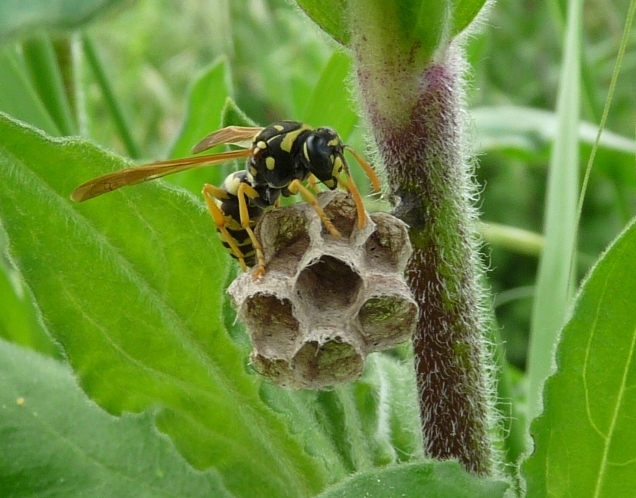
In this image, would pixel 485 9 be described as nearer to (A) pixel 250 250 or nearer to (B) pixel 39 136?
(A) pixel 250 250

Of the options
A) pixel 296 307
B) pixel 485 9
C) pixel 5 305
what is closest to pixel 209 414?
pixel 296 307

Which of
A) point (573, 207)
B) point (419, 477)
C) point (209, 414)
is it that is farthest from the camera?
point (573, 207)

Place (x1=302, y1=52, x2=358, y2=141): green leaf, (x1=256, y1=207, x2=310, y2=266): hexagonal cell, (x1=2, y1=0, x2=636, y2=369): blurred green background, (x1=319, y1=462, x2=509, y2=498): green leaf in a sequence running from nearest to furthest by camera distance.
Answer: (x1=319, y1=462, x2=509, y2=498): green leaf
(x1=256, y1=207, x2=310, y2=266): hexagonal cell
(x1=302, y1=52, x2=358, y2=141): green leaf
(x1=2, y1=0, x2=636, y2=369): blurred green background

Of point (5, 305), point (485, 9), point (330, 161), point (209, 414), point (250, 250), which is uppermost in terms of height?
point (485, 9)

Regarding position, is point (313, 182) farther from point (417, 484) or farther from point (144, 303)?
point (417, 484)

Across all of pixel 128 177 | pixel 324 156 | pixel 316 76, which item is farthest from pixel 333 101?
pixel 316 76

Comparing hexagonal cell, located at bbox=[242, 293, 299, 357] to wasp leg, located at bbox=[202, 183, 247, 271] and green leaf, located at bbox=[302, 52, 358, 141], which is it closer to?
wasp leg, located at bbox=[202, 183, 247, 271]

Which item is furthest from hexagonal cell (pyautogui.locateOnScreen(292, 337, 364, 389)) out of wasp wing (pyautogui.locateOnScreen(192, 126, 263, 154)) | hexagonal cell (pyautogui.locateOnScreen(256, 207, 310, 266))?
wasp wing (pyautogui.locateOnScreen(192, 126, 263, 154))
